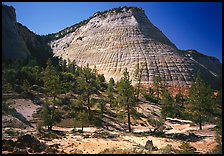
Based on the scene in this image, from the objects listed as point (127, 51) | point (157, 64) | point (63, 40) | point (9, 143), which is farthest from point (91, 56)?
point (9, 143)

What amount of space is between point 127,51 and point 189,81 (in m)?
22.4

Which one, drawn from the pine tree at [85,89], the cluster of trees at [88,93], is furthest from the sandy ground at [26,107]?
the pine tree at [85,89]

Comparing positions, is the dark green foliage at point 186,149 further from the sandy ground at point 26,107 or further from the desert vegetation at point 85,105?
the sandy ground at point 26,107

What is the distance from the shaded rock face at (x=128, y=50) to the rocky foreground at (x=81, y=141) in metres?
44.5

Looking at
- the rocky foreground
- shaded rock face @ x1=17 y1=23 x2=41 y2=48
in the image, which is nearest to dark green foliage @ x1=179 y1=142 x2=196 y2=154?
the rocky foreground

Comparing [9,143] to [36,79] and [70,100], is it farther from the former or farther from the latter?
[36,79]

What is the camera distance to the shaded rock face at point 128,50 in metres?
82.1

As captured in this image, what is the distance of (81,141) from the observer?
24984 millimetres

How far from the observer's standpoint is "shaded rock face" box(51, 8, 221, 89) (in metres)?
82.1

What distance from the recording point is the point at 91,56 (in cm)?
9338

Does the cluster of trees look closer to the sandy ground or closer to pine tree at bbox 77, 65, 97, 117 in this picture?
pine tree at bbox 77, 65, 97, 117

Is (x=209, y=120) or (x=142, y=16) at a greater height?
(x=142, y=16)

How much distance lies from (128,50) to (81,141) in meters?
67.1

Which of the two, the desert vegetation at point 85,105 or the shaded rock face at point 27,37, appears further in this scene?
the shaded rock face at point 27,37
